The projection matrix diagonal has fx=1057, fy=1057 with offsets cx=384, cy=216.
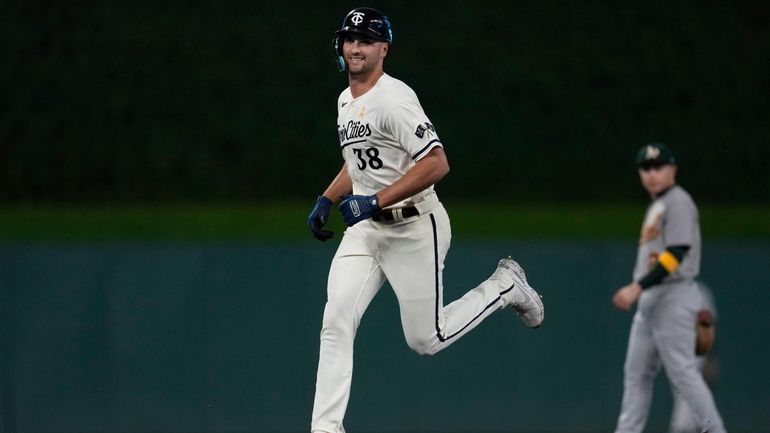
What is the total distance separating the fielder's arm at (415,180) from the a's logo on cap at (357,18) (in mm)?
648

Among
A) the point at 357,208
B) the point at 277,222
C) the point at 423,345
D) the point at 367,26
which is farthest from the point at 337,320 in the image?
the point at 277,222

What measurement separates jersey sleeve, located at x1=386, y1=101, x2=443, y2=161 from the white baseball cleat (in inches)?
38.4

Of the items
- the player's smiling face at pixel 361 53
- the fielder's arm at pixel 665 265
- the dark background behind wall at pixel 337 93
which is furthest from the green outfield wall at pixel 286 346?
the player's smiling face at pixel 361 53

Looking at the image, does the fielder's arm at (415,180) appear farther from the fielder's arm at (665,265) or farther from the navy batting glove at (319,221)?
the fielder's arm at (665,265)

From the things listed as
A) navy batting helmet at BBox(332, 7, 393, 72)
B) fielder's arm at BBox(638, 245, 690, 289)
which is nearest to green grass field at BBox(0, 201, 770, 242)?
fielder's arm at BBox(638, 245, 690, 289)

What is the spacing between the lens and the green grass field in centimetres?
778

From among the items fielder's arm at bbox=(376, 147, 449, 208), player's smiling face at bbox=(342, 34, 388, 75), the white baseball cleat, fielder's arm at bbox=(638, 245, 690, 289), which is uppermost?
player's smiling face at bbox=(342, 34, 388, 75)

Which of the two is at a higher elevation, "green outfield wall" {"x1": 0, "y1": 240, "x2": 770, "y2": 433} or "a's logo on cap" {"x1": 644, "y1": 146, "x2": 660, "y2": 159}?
"a's logo on cap" {"x1": 644, "y1": 146, "x2": 660, "y2": 159}

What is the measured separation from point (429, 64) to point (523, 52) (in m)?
0.77

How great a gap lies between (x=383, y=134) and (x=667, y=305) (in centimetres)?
245

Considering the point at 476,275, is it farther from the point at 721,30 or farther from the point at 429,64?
the point at 721,30

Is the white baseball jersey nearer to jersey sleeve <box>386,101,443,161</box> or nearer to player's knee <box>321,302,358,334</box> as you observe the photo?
jersey sleeve <box>386,101,443,161</box>

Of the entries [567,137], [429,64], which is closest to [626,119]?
[567,137]

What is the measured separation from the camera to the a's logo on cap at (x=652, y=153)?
6102 millimetres
